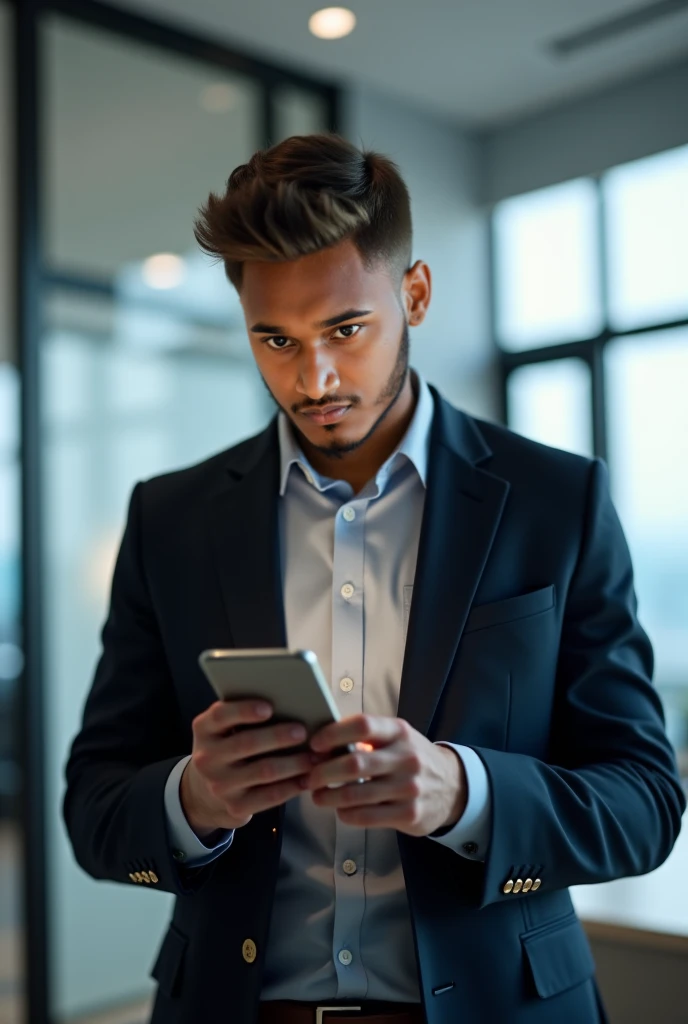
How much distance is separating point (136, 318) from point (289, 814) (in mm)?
2860

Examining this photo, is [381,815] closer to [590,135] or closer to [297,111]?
[297,111]

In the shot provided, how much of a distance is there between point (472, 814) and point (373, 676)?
228mm

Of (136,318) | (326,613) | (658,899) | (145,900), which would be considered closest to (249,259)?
(326,613)

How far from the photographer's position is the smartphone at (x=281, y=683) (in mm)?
900

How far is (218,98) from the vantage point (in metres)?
4.22

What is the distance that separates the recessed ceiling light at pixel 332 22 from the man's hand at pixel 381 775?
353 cm

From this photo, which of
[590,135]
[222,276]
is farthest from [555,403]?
[222,276]

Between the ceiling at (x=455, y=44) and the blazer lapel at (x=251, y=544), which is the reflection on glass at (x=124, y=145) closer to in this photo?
the ceiling at (x=455, y=44)

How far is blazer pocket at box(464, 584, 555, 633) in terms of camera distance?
124 centimetres

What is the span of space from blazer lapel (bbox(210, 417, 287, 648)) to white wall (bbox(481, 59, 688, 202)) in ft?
12.5

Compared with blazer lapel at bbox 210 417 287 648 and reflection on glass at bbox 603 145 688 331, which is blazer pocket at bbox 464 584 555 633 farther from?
reflection on glass at bbox 603 145 688 331

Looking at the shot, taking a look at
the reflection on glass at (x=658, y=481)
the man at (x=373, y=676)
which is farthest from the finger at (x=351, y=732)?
the reflection on glass at (x=658, y=481)

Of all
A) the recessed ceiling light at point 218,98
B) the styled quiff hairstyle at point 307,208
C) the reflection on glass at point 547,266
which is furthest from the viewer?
the reflection on glass at point 547,266

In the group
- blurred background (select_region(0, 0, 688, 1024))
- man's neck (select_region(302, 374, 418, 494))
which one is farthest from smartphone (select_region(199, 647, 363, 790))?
blurred background (select_region(0, 0, 688, 1024))
